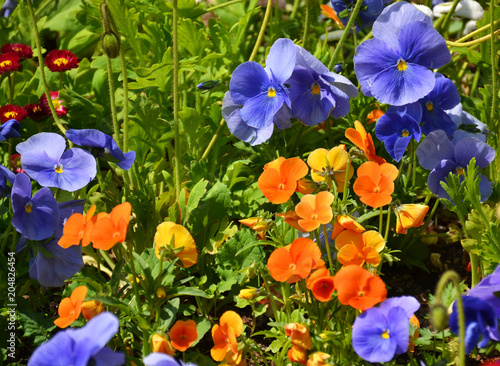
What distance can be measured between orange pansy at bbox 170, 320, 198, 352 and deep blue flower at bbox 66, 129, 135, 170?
0.51 m

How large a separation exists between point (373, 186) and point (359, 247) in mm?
155

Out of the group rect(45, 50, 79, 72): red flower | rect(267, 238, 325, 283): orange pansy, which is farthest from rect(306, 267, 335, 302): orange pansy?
rect(45, 50, 79, 72): red flower

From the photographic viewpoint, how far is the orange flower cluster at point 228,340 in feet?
4.32

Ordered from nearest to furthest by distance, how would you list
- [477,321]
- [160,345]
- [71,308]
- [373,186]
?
[477,321] → [160,345] → [71,308] → [373,186]

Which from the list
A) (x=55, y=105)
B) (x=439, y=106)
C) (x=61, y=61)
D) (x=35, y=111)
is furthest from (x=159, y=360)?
(x=61, y=61)

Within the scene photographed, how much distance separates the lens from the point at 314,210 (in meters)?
1.34

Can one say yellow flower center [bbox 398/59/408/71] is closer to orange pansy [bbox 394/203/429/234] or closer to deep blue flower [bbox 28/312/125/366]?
orange pansy [bbox 394/203/429/234]

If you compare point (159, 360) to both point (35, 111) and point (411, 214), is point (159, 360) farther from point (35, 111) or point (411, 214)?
point (35, 111)

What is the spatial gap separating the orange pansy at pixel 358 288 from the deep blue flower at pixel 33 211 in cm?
79

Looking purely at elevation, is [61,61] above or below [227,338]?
above

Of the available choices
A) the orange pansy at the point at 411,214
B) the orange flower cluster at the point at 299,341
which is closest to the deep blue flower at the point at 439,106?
the orange pansy at the point at 411,214

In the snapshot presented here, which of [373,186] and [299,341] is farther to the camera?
[373,186]

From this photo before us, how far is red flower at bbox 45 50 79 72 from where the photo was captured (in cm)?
222

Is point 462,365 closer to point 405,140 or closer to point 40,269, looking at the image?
point 405,140
